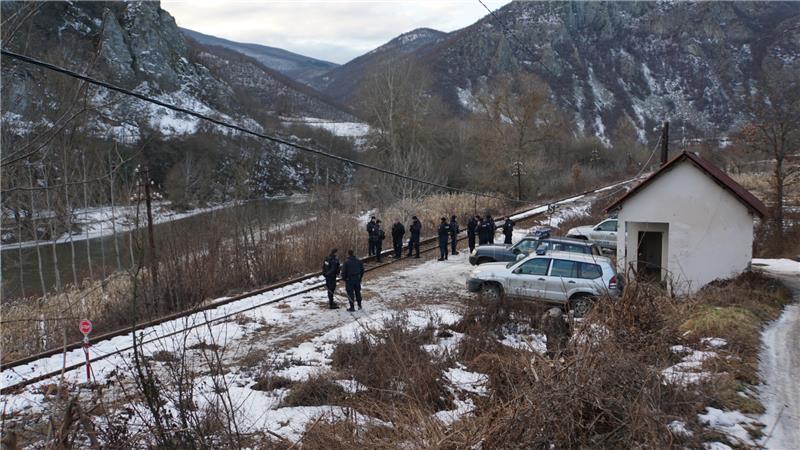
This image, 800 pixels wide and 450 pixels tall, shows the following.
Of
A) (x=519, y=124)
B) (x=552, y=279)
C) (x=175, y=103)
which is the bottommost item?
(x=552, y=279)

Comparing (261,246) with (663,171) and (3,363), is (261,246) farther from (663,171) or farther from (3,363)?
(663,171)

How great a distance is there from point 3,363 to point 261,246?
375 inches

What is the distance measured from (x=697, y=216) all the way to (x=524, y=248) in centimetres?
539

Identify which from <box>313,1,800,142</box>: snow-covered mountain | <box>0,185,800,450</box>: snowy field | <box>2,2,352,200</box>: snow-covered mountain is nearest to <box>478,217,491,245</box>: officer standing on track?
<box>0,185,800,450</box>: snowy field

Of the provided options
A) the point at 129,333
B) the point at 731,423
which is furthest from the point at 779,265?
the point at 129,333

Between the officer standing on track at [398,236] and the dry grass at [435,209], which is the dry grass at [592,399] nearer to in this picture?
the officer standing on track at [398,236]

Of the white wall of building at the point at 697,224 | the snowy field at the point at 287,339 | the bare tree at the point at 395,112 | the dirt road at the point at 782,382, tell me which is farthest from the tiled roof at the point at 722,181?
the bare tree at the point at 395,112

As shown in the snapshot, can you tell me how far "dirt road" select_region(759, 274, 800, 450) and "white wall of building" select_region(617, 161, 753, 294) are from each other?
339 centimetres

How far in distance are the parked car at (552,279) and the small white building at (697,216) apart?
93.9 inches

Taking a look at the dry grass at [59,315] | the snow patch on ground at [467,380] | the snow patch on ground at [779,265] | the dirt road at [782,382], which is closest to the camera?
the dirt road at [782,382]

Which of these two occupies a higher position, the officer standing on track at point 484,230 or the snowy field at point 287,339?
the officer standing on track at point 484,230

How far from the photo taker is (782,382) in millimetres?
8000

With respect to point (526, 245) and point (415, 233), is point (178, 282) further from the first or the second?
point (526, 245)

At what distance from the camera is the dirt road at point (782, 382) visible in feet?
20.6
